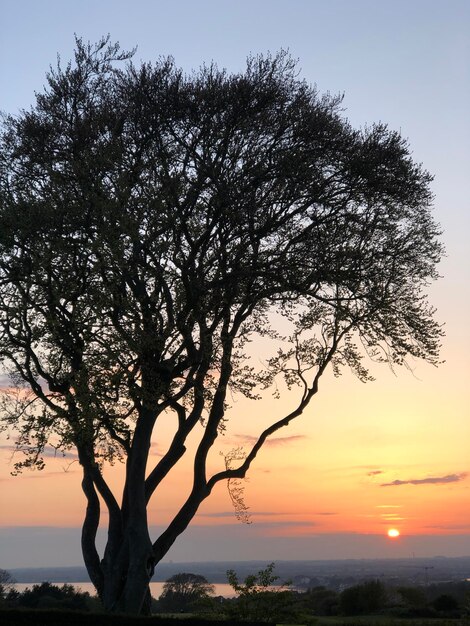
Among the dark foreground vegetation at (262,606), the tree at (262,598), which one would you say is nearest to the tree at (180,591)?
the dark foreground vegetation at (262,606)

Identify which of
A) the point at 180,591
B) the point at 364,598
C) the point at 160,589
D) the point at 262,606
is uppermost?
the point at 160,589

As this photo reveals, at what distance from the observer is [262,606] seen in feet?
97.2

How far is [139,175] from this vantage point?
28219 mm

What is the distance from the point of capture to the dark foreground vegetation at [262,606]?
21.4 metres

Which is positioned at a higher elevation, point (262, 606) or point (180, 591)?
point (180, 591)

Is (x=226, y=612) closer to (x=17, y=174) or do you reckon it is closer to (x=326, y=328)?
(x=326, y=328)

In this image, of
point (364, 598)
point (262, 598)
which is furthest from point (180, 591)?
point (262, 598)

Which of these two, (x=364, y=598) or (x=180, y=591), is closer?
(x=364, y=598)

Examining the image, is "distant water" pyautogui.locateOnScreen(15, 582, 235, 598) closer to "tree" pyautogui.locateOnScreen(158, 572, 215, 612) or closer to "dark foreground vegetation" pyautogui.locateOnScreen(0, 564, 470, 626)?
"dark foreground vegetation" pyautogui.locateOnScreen(0, 564, 470, 626)

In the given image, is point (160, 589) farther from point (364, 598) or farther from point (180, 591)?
point (364, 598)

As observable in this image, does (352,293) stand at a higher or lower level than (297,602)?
higher

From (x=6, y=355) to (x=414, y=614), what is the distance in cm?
2666

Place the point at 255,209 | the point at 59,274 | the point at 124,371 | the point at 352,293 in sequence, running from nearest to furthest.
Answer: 1. the point at 124,371
2. the point at 59,274
3. the point at 255,209
4. the point at 352,293

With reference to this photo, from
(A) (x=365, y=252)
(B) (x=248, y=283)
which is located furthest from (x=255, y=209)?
(A) (x=365, y=252)
